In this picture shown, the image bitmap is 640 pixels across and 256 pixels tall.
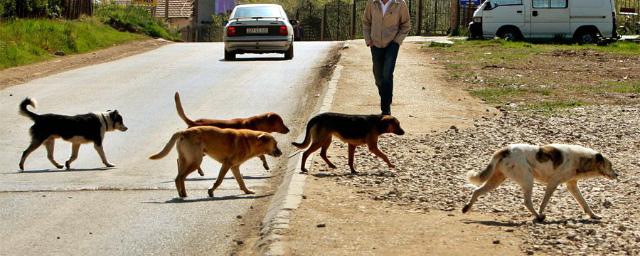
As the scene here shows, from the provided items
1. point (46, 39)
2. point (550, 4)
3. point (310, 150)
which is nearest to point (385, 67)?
point (310, 150)

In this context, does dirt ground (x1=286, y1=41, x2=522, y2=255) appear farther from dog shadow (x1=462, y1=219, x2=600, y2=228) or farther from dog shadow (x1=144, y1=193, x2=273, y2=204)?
dog shadow (x1=144, y1=193, x2=273, y2=204)

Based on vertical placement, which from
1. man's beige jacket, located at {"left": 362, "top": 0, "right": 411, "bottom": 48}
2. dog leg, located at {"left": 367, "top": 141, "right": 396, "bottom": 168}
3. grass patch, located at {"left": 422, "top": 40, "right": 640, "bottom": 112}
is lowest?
dog leg, located at {"left": 367, "top": 141, "right": 396, "bottom": 168}

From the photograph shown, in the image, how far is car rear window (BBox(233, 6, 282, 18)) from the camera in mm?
34500

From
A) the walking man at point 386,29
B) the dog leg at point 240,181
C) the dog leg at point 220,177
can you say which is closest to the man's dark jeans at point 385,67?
the walking man at point 386,29

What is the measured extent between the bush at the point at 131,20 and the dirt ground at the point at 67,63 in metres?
3.66

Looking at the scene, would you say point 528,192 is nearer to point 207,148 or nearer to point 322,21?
point 207,148

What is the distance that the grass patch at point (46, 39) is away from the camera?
104 feet

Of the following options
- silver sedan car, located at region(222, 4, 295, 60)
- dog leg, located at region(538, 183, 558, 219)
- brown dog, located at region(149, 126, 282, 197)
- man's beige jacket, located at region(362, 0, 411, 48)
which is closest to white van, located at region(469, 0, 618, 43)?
silver sedan car, located at region(222, 4, 295, 60)

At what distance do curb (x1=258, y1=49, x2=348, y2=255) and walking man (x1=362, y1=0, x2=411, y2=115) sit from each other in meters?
3.80

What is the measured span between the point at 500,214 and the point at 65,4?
3515 centimetres

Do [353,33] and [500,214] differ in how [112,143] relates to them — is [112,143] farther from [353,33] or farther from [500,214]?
[353,33]

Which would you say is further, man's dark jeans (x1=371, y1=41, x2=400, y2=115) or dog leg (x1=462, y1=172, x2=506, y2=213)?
man's dark jeans (x1=371, y1=41, x2=400, y2=115)

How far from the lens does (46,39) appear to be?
3578 cm

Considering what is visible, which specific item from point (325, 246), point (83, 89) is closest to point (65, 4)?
point (83, 89)
